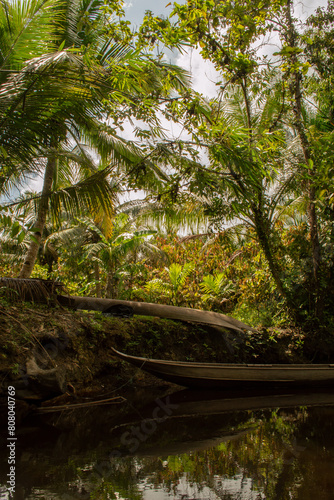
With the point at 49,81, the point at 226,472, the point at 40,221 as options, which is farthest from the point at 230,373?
the point at 49,81

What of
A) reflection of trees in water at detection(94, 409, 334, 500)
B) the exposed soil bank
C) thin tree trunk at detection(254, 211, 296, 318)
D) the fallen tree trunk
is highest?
thin tree trunk at detection(254, 211, 296, 318)

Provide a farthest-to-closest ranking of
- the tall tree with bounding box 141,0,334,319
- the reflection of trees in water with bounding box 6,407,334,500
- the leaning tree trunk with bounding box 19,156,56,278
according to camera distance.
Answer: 1. the leaning tree trunk with bounding box 19,156,56,278
2. the tall tree with bounding box 141,0,334,319
3. the reflection of trees in water with bounding box 6,407,334,500

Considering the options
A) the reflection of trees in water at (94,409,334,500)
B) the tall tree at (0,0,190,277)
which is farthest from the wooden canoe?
the tall tree at (0,0,190,277)

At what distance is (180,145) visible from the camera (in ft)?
15.9

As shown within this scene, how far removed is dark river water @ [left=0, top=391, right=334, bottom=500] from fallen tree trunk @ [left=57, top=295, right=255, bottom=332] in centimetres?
144

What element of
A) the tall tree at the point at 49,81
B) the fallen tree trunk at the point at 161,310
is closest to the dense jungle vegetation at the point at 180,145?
the tall tree at the point at 49,81

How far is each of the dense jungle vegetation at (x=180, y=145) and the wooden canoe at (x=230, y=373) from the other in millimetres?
1241

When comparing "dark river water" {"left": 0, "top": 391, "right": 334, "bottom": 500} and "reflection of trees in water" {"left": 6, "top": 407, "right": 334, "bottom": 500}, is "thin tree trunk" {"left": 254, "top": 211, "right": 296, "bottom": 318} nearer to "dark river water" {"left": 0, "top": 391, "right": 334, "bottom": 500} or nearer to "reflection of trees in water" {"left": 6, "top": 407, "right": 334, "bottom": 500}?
"dark river water" {"left": 0, "top": 391, "right": 334, "bottom": 500}

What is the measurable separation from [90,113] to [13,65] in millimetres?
1175

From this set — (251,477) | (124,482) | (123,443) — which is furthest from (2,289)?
(251,477)

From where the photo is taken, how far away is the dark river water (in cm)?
213

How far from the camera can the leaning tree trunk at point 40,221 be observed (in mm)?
5574

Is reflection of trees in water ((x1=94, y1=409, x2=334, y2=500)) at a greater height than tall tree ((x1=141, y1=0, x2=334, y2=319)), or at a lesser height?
lesser

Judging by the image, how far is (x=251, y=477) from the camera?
7.59 feet
